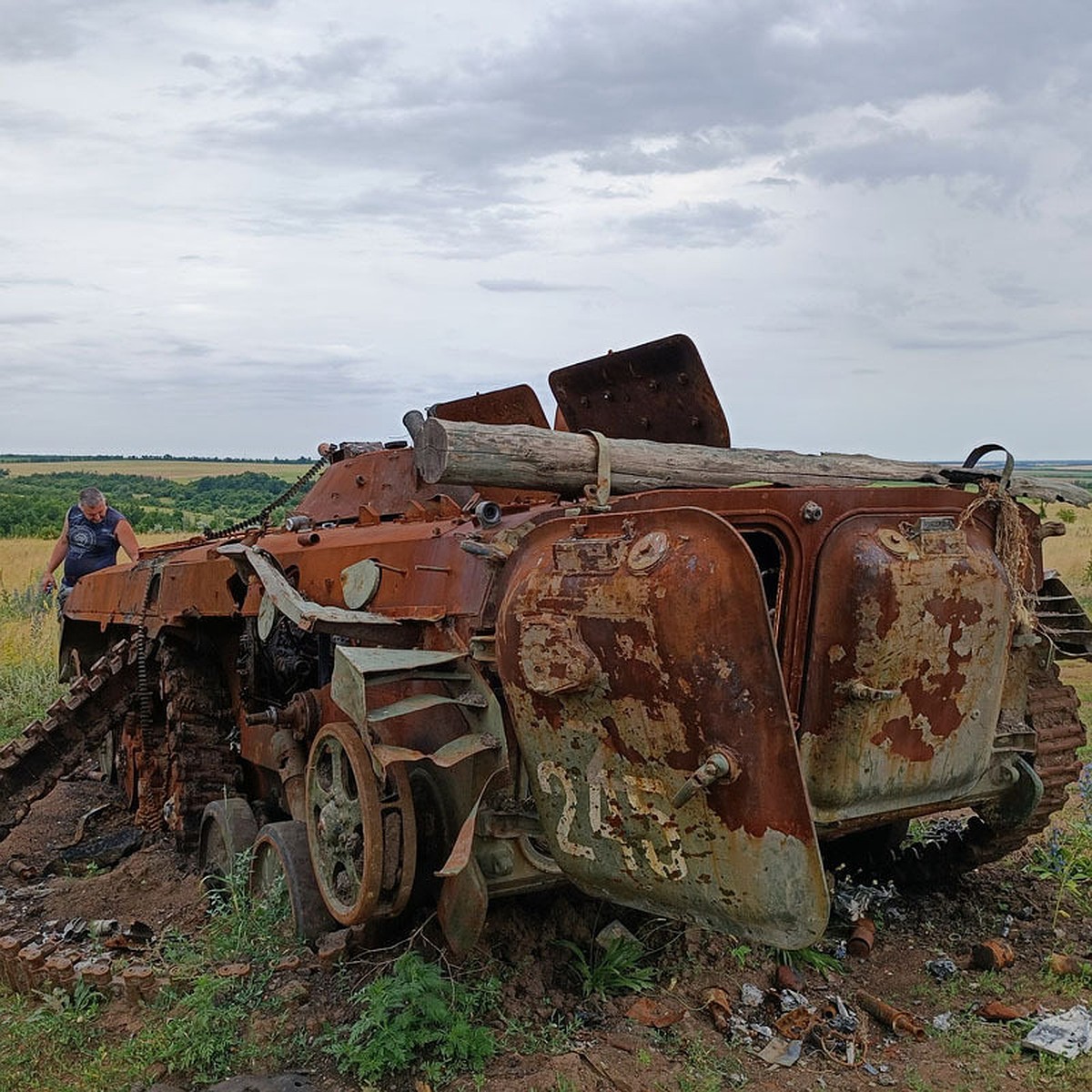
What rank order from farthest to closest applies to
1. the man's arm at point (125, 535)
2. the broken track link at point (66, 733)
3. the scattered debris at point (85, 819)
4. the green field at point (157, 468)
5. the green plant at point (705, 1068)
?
1. the green field at point (157, 468)
2. the man's arm at point (125, 535)
3. the scattered debris at point (85, 819)
4. the broken track link at point (66, 733)
5. the green plant at point (705, 1068)

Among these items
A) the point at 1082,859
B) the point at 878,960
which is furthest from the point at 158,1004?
the point at 1082,859

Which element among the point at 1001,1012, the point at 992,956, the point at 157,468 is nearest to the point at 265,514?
the point at 992,956

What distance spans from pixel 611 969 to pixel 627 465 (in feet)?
6.46

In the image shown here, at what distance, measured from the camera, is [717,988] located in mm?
4852

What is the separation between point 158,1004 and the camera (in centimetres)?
473

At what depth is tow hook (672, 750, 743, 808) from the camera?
3.57 metres

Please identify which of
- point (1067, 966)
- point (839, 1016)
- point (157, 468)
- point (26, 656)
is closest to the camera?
point (839, 1016)

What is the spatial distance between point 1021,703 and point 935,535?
4.58 feet

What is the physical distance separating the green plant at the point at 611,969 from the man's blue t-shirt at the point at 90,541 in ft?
22.1

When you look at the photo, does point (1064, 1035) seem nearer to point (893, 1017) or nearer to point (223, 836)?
point (893, 1017)

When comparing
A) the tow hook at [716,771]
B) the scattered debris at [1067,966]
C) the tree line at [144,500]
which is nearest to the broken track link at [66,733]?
the tow hook at [716,771]

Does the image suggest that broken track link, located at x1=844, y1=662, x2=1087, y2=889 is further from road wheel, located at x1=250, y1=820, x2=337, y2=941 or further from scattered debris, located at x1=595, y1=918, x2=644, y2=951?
road wheel, located at x1=250, y1=820, x2=337, y2=941

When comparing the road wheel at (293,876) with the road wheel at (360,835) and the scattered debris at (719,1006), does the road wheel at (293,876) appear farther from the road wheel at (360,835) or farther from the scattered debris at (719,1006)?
the scattered debris at (719,1006)

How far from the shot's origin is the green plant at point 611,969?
→ 4820 mm
